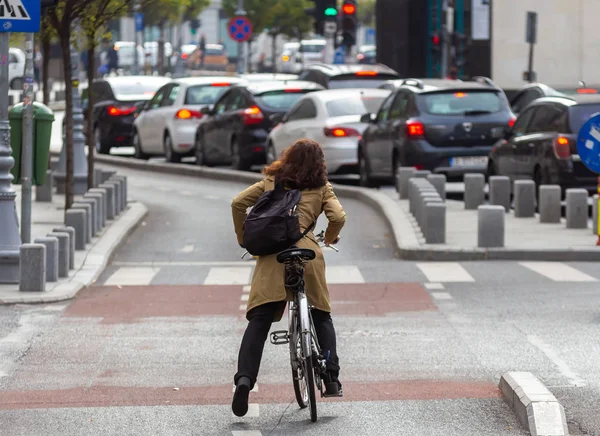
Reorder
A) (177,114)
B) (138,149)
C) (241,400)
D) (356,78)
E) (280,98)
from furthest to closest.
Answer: (138,149)
(356,78)
(177,114)
(280,98)
(241,400)

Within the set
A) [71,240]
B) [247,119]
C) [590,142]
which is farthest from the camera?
[247,119]

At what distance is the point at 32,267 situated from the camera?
42.1 ft

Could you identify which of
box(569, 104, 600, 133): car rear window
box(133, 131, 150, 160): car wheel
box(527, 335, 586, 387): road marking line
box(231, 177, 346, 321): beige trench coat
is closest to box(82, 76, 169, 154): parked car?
box(133, 131, 150, 160): car wheel

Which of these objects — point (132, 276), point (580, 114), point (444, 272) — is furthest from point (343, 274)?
point (580, 114)

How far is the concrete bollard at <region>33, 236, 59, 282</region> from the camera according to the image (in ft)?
43.5

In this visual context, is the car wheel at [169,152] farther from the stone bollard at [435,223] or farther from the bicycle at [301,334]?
the bicycle at [301,334]

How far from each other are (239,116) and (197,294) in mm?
13653

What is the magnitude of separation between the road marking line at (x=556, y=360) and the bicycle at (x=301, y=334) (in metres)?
1.64

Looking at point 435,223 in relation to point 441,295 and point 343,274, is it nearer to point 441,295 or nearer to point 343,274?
point 343,274

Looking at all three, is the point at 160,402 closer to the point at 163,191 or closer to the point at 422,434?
the point at 422,434

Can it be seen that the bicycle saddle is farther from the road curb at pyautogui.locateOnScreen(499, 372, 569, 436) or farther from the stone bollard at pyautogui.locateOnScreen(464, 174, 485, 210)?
the stone bollard at pyautogui.locateOnScreen(464, 174, 485, 210)

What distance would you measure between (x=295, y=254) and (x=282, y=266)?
17cm

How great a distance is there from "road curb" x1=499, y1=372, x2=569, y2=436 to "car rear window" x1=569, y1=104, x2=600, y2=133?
11.0 metres

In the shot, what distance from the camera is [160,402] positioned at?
8.47 meters
